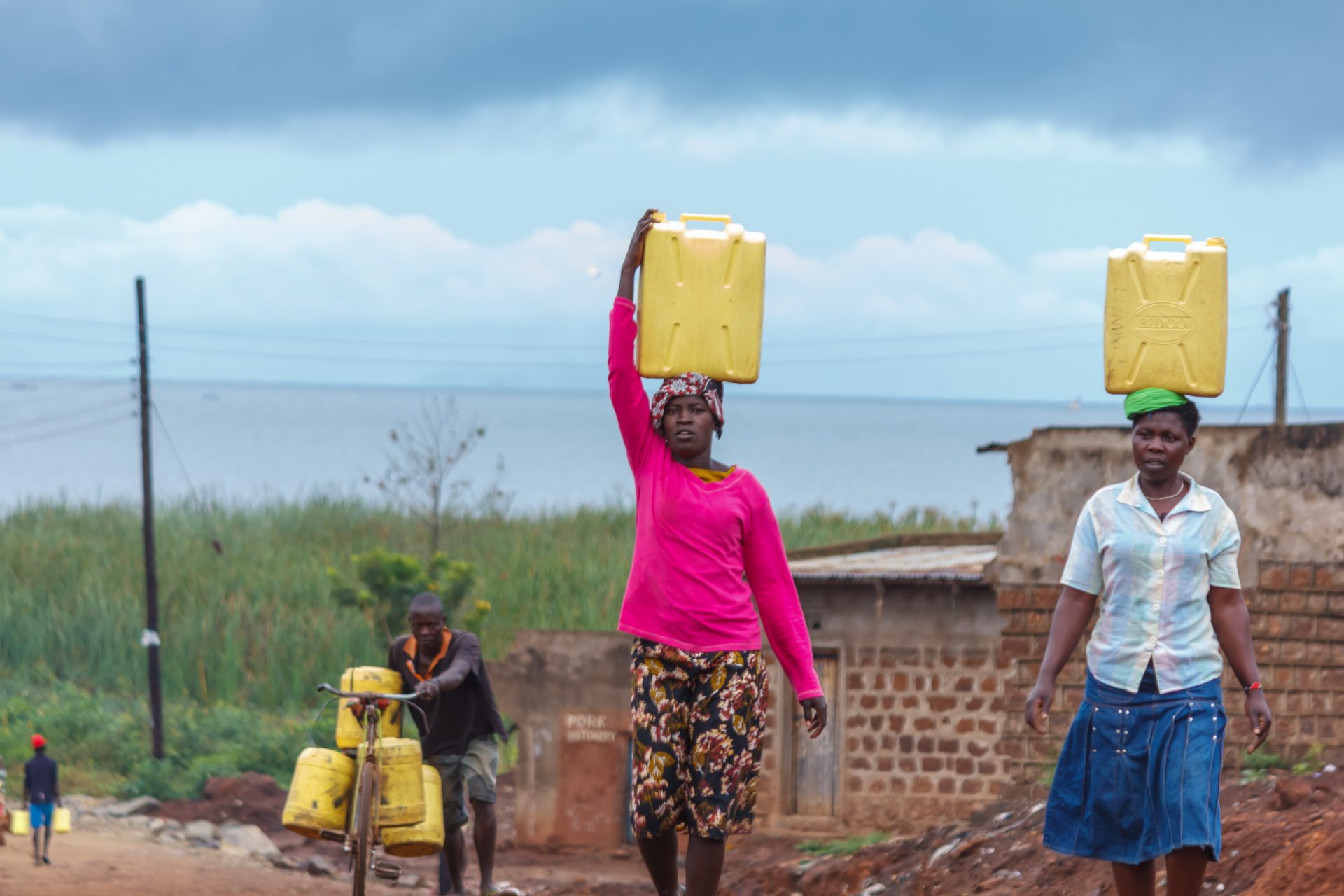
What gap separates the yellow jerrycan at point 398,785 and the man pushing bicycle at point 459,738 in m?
0.77

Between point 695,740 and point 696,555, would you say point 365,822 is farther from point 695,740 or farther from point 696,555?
point 696,555

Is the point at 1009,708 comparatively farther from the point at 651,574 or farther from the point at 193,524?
the point at 193,524

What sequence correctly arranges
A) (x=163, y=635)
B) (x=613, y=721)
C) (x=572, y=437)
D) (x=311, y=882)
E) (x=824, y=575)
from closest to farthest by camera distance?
(x=311, y=882) → (x=824, y=575) → (x=613, y=721) → (x=163, y=635) → (x=572, y=437)

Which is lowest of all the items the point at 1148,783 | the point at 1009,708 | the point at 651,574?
the point at 1009,708

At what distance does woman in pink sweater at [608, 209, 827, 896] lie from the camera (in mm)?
5449

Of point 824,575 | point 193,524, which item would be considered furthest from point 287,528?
point 824,575

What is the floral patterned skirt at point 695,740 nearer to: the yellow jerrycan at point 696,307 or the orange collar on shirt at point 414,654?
the yellow jerrycan at point 696,307

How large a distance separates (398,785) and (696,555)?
2.70 meters

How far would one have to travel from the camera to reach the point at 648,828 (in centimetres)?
554

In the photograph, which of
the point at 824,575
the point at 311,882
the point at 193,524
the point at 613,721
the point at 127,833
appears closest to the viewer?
the point at 311,882

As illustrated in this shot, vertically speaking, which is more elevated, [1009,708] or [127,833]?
[1009,708]

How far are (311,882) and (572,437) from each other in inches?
6582

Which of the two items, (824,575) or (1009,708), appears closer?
(1009,708)

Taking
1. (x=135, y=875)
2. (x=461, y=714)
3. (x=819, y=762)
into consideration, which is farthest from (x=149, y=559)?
(x=461, y=714)
